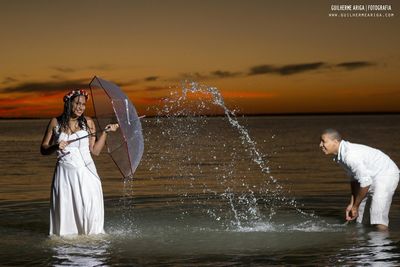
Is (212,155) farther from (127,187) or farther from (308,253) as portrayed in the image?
(308,253)

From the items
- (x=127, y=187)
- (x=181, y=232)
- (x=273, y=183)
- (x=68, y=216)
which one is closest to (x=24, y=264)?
(x=68, y=216)

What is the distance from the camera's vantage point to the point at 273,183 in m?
21.8

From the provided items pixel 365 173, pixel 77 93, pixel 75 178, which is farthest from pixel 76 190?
pixel 365 173

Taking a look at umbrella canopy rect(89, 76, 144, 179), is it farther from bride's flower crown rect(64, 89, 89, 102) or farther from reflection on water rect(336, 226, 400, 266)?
reflection on water rect(336, 226, 400, 266)

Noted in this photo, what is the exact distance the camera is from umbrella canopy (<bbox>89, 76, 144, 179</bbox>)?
10.2 metres

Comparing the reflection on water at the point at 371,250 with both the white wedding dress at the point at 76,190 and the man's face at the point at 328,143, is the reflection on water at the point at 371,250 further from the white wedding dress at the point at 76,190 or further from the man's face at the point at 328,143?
the white wedding dress at the point at 76,190

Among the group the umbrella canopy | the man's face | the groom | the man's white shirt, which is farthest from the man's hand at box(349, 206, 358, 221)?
the umbrella canopy

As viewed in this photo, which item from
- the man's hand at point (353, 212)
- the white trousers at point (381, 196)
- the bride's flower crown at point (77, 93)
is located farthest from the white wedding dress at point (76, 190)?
the white trousers at point (381, 196)

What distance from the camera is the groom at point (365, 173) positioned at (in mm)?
11297

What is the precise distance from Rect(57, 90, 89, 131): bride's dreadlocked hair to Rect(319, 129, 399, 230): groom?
3697 millimetres

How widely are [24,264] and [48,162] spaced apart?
22.0 m

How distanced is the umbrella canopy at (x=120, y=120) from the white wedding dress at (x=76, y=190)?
82cm

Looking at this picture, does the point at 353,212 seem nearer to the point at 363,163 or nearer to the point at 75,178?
the point at 363,163

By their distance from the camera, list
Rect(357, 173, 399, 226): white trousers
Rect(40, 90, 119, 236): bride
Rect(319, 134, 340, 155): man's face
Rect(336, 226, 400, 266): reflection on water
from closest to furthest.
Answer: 1. Rect(336, 226, 400, 266): reflection on water
2. Rect(40, 90, 119, 236): bride
3. Rect(319, 134, 340, 155): man's face
4. Rect(357, 173, 399, 226): white trousers
